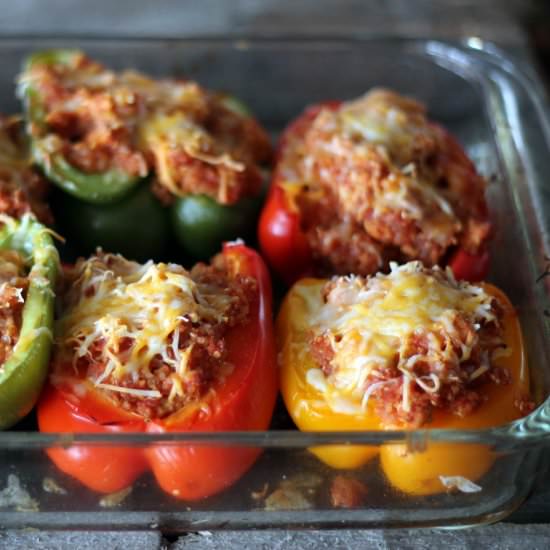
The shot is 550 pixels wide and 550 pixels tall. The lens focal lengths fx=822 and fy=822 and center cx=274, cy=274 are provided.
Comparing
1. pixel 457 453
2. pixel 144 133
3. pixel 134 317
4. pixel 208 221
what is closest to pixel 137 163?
pixel 144 133

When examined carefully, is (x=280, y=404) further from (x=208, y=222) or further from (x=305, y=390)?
(x=208, y=222)

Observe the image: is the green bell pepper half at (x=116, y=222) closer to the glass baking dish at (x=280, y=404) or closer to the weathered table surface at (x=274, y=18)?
the glass baking dish at (x=280, y=404)

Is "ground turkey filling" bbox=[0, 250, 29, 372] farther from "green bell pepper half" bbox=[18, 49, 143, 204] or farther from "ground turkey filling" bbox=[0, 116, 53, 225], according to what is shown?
"green bell pepper half" bbox=[18, 49, 143, 204]

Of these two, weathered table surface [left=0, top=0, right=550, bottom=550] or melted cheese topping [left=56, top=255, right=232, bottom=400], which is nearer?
melted cheese topping [left=56, top=255, right=232, bottom=400]

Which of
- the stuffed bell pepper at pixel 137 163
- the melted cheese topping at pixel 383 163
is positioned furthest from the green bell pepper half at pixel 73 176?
the melted cheese topping at pixel 383 163

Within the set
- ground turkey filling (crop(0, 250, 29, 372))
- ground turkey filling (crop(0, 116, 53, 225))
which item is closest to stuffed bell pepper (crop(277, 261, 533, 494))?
ground turkey filling (crop(0, 250, 29, 372))

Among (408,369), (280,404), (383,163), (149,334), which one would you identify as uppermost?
(383,163)

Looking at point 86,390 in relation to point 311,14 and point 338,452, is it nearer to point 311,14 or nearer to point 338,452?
point 338,452
